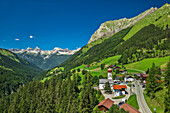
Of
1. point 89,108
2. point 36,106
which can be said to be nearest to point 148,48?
point 89,108

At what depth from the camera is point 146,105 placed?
52469 mm

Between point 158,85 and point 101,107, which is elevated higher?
point 158,85


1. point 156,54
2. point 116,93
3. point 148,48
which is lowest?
point 116,93

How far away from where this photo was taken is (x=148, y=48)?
194250mm

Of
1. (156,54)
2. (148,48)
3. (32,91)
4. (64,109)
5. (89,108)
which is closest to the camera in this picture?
(89,108)

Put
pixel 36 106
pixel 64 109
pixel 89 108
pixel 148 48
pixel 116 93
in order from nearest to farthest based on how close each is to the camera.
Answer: pixel 89 108 < pixel 64 109 < pixel 116 93 < pixel 36 106 < pixel 148 48

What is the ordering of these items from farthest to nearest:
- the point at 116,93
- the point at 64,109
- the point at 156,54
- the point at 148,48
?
the point at 148,48
the point at 156,54
the point at 116,93
the point at 64,109

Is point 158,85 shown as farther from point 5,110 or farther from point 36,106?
point 5,110

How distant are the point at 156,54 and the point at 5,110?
195 metres

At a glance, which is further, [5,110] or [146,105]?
[5,110]

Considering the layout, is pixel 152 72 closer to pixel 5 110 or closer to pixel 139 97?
pixel 139 97

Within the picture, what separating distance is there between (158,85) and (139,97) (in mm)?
11693

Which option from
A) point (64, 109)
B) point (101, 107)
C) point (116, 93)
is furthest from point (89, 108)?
point (116, 93)

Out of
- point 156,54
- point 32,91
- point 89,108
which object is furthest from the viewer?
point 156,54
